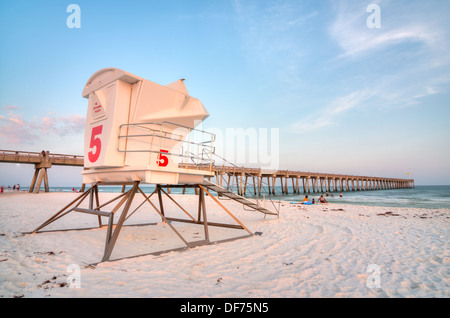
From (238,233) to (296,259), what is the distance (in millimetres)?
3576

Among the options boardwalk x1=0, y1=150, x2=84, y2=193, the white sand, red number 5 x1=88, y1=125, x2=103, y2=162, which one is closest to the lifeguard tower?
red number 5 x1=88, y1=125, x2=103, y2=162

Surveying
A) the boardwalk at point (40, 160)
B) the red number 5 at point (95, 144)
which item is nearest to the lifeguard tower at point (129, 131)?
the red number 5 at point (95, 144)

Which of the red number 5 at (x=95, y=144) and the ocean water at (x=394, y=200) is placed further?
the ocean water at (x=394, y=200)

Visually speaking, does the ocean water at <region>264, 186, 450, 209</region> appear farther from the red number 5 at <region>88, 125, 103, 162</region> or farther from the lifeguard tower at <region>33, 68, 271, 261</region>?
the red number 5 at <region>88, 125, 103, 162</region>

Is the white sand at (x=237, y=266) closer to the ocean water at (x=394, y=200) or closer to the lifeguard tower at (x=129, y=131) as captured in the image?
the lifeguard tower at (x=129, y=131)

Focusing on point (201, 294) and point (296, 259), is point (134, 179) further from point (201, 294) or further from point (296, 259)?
point (296, 259)

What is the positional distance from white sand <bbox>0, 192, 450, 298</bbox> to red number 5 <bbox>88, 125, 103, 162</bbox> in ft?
8.10

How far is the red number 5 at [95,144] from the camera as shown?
6.21 meters

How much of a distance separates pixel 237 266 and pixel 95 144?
16.0ft

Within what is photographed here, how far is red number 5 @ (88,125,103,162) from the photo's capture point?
621 cm

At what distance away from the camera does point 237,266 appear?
4.88m

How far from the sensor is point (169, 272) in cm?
448

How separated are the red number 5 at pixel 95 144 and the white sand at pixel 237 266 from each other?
2.47 metres
